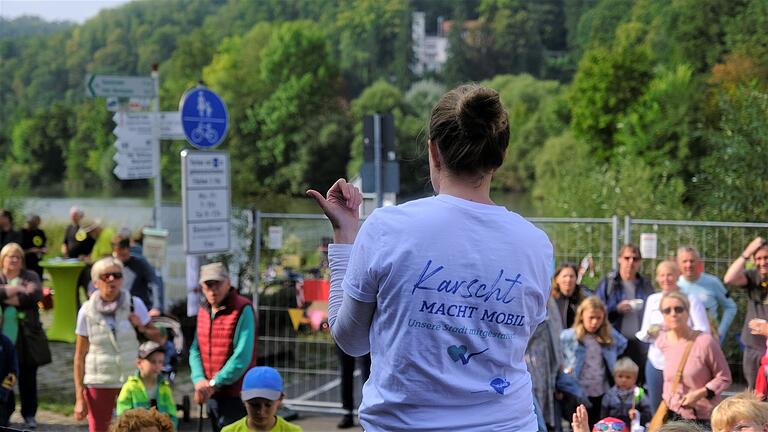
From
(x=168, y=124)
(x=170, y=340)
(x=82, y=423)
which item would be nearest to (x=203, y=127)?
(x=170, y=340)

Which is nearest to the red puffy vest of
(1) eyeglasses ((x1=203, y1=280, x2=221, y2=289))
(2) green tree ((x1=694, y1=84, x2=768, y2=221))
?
(1) eyeglasses ((x1=203, y1=280, x2=221, y2=289))

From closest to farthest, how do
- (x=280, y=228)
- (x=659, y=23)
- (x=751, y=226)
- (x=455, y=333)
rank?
(x=455, y=333) < (x=751, y=226) < (x=280, y=228) < (x=659, y=23)

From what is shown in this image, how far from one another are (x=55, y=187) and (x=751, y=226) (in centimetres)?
5020

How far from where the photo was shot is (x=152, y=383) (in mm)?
7133

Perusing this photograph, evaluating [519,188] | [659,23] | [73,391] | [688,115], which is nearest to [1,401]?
[73,391]

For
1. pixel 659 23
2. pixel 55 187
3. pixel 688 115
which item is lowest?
pixel 55 187

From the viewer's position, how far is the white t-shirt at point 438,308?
2.17 metres

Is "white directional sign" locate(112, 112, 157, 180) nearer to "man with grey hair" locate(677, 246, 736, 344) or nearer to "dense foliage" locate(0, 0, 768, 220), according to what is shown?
"dense foliage" locate(0, 0, 768, 220)

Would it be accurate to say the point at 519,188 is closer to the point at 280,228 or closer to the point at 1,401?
the point at 280,228

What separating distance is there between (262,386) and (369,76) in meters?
68.7

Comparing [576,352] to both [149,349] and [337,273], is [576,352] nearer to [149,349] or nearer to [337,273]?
[149,349]

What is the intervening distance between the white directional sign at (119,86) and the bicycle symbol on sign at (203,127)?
4123 millimetres

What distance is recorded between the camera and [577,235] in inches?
424

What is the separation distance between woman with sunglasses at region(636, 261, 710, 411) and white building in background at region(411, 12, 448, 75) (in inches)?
2544
